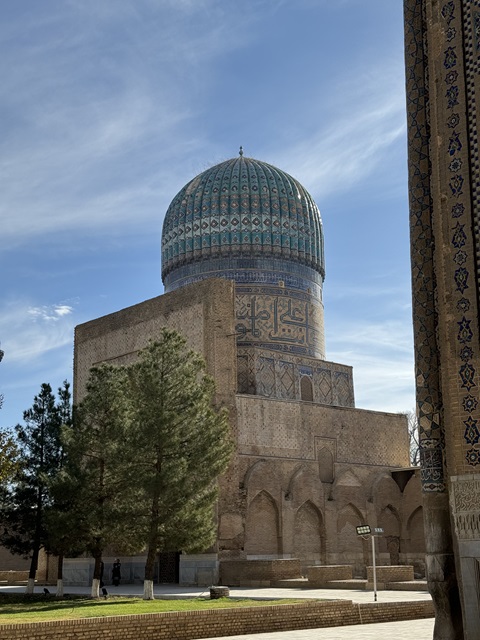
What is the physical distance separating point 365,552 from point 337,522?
885 mm

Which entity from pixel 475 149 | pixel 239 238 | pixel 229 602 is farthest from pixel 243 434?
pixel 475 149

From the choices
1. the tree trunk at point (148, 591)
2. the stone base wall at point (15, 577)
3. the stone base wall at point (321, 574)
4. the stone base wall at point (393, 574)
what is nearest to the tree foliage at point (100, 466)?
the tree trunk at point (148, 591)

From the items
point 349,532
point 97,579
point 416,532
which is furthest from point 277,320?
point 97,579

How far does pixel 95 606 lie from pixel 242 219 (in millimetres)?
13011

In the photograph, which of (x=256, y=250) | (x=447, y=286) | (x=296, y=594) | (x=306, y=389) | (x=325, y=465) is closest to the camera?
(x=447, y=286)

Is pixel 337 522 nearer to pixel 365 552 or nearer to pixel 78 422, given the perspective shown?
pixel 365 552

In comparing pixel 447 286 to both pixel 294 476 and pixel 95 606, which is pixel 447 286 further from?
pixel 294 476

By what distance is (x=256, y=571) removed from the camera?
15805 mm

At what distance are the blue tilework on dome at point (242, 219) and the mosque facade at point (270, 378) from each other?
32 millimetres

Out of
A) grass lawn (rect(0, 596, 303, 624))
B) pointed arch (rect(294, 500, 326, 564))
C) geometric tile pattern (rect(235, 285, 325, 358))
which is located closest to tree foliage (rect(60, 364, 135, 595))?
grass lawn (rect(0, 596, 303, 624))

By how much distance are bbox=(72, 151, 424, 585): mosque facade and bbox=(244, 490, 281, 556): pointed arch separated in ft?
0.09

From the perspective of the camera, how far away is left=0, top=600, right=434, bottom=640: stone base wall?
7.49 metres

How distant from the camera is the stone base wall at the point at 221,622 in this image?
7.49m

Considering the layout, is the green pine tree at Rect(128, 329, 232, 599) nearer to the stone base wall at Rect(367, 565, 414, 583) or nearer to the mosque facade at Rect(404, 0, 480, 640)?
the stone base wall at Rect(367, 565, 414, 583)
